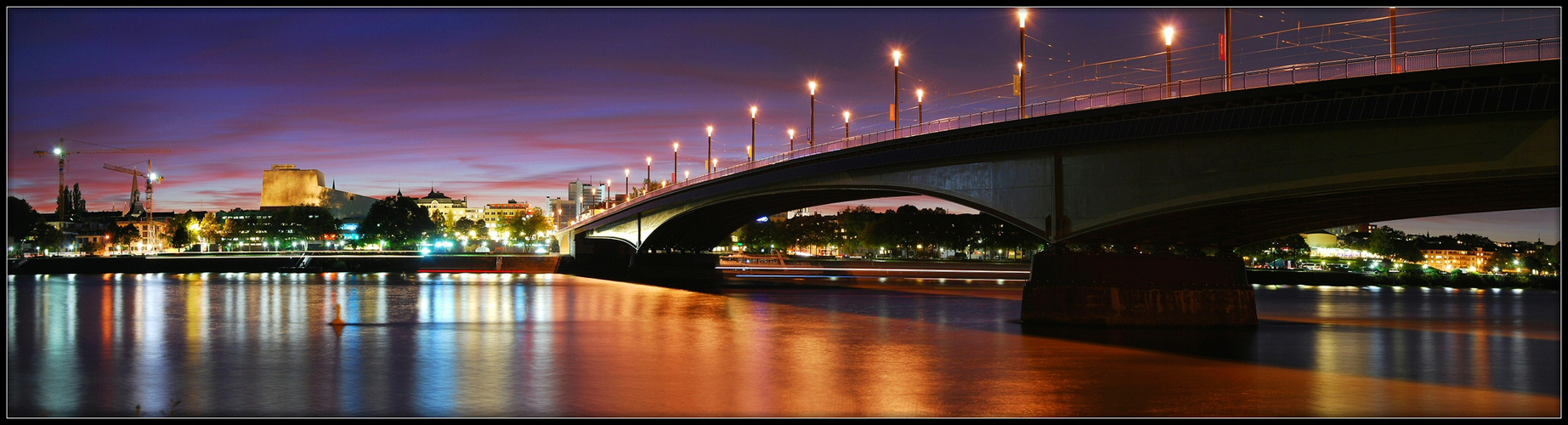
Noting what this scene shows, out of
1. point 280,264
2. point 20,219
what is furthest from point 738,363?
point 20,219

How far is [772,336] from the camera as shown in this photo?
125ft

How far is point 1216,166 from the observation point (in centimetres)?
3152

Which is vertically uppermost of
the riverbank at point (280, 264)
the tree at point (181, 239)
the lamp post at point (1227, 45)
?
the lamp post at point (1227, 45)

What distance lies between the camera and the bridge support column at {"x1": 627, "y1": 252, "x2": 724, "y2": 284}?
97188 millimetres

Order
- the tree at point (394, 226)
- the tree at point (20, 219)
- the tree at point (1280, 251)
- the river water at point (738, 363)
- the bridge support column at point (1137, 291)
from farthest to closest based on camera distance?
the tree at point (394, 226) → the tree at point (1280, 251) → the tree at point (20, 219) → the bridge support column at point (1137, 291) → the river water at point (738, 363)

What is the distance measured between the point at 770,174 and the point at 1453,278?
88389mm

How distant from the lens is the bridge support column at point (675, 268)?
97188 millimetres

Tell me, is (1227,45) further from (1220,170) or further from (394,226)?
(394,226)

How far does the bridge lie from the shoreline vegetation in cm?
7397

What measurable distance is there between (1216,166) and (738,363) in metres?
16.4

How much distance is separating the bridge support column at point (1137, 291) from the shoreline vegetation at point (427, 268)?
75.6m

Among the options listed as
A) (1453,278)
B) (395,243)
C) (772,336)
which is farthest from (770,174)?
(395,243)

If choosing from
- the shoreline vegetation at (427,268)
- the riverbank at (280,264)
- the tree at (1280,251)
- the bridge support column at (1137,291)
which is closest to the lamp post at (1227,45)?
the bridge support column at (1137,291)

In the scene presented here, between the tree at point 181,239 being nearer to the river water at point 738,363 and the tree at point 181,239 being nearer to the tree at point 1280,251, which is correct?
the river water at point 738,363
